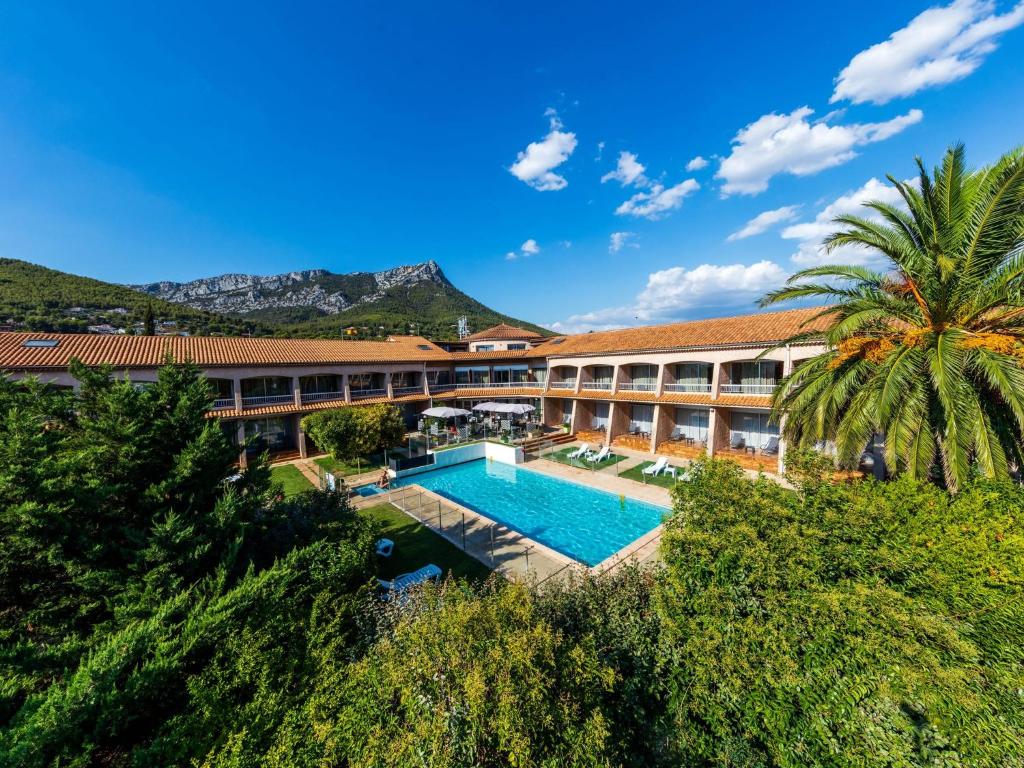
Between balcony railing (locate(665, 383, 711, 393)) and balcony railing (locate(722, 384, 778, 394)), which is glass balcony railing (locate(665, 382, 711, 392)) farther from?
balcony railing (locate(722, 384, 778, 394))

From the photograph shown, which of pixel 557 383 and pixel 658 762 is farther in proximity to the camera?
pixel 557 383

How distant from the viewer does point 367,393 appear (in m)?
31.1

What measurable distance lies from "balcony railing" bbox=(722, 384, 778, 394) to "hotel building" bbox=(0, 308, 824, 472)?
7cm

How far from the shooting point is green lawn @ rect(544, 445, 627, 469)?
23844 mm

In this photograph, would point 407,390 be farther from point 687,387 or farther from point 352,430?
point 687,387

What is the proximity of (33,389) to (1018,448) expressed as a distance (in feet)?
81.4

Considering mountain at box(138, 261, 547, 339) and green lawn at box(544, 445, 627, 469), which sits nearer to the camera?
green lawn at box(544, 445, 627, 469)

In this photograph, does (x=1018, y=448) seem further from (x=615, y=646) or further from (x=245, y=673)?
(x=245, y=673)

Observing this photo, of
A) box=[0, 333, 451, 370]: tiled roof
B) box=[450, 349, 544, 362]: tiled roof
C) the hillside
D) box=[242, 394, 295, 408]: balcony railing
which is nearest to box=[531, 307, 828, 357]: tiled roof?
box=[450, 349, 544, 362]: tiled roof

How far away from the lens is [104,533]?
24.9 feet

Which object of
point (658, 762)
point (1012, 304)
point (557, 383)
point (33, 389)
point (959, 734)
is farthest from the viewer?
Answer: point (557, 383)

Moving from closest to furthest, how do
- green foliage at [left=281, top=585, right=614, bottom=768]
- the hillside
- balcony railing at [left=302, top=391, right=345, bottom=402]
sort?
green foliage at [left=281, top=585, right=614, bottom=768] < balcony railing at [left=302, top=391, right=345, bottom=402] < the hillside

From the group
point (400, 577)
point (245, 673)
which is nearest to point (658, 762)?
point (245, 673)

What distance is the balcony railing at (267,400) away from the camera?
25953mm
